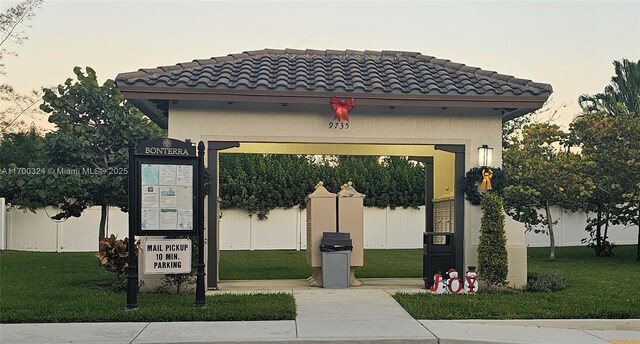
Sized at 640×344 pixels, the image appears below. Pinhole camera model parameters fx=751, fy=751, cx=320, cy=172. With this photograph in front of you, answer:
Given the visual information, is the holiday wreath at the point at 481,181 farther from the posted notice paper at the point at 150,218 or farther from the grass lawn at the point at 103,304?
the posted notice paper at the point at 150,218

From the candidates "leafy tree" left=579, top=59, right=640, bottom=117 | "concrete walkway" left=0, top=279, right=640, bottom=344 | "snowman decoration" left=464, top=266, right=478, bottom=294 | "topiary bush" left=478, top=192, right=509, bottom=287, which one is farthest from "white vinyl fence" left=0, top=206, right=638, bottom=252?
"concrete walkway" left=0, top=279, right=640, bottom=344

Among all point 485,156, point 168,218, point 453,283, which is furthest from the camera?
point 485,156

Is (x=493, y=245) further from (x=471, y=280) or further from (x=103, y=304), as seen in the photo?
(x=103, y=304)

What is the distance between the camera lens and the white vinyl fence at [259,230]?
2959cm

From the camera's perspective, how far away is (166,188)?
1205 centimetres

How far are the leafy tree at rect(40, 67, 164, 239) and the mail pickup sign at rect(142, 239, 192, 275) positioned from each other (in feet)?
34.0

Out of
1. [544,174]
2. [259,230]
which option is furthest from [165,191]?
[259,230]

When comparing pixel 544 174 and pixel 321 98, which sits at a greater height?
pixel 321 98

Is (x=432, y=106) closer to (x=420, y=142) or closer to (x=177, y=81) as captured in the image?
(x=420, y=142)

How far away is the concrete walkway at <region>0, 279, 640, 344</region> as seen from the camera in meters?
9.58

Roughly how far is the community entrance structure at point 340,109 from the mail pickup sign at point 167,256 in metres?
2.25

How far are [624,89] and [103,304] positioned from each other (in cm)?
2958

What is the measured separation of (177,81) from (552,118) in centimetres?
3380

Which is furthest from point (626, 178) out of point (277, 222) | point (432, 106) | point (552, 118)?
point (552, 118)
